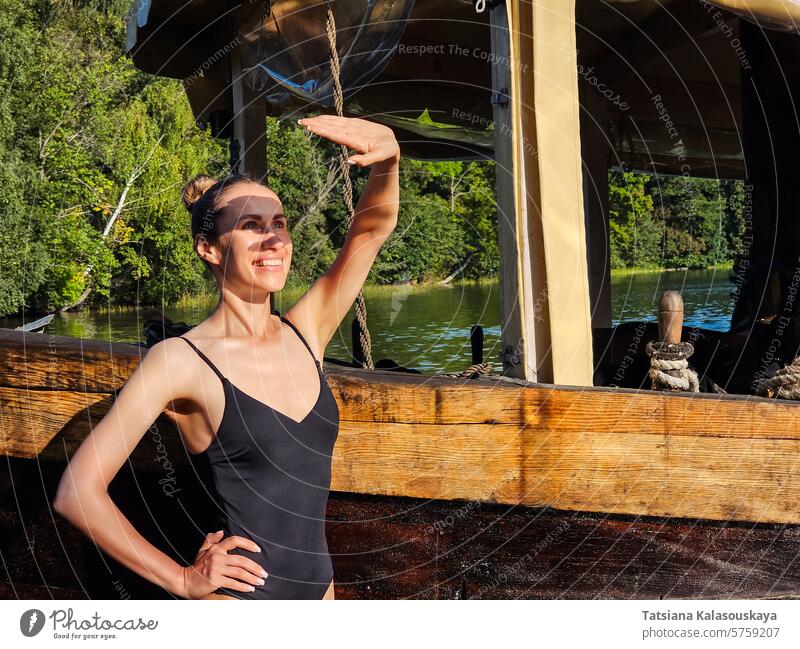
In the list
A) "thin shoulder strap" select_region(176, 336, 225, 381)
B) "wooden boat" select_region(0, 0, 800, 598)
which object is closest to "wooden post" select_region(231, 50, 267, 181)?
"wooden boat" select_region(0, 0, 800, 598)

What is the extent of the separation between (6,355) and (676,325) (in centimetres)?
205

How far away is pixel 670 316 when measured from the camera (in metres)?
2.68

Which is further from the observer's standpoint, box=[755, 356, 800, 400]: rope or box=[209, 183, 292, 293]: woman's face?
box=[755, 356, 800, 400]: rope

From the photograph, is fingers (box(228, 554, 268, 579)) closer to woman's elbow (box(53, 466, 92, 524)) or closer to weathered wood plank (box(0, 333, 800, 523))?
woman's elbow (box(53, 466, 92, 524))

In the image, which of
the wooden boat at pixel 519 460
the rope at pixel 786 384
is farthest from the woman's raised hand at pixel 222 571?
the rope at pixel 786 384

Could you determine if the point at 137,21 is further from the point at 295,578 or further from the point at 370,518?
the point at 295,578

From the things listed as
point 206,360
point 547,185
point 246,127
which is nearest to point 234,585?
point 206,360

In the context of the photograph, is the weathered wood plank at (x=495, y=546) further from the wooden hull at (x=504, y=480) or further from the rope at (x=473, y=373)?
the rope at (x=473, y=373)

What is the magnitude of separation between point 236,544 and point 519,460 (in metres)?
0.87

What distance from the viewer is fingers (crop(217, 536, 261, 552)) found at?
76.0 inches

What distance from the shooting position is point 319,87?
3.55 metres

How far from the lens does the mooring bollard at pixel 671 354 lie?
2598mm
